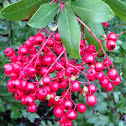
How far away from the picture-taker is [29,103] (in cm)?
98

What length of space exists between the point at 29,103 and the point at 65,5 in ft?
2.07

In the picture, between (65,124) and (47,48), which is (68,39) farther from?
(65,124)

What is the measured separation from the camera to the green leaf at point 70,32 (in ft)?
2.98

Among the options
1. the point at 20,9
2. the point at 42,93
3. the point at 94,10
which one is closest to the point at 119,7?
the point at 94,10

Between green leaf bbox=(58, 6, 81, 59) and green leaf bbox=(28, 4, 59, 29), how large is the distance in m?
0.07

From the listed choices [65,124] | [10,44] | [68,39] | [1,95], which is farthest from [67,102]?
[10,44]

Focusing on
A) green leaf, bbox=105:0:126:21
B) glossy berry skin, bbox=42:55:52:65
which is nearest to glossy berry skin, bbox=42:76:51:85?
glossy berry skin, bbox=42:55:52:65

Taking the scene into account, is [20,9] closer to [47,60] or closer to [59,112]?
[47,60]

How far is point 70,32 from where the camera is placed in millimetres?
933

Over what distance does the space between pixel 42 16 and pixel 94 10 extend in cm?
29

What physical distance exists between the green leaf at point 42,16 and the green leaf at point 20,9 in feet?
0.30

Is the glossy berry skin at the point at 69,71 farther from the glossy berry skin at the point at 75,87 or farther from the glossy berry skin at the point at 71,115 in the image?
the glossy berry skin at the point at 71,115

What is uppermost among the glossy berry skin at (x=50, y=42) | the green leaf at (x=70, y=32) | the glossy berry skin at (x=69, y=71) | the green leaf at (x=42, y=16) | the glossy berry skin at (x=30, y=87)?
the green leaf at (x=42, y=16)

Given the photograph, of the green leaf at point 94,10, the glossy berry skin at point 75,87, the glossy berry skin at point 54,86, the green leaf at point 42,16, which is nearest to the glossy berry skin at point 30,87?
the glossy berry skin at point 54,86
